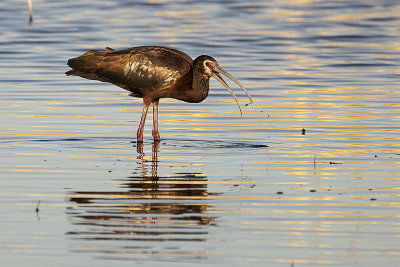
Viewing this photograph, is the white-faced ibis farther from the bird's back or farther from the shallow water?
the shallow water

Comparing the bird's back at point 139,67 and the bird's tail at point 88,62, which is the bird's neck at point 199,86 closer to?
the bird's back at point 139,67

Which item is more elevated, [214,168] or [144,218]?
[214,168]

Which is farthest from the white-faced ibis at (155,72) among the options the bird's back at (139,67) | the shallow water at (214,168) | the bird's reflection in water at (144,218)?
the bird's reflection in water at (144,218)

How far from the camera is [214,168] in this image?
1353 cm

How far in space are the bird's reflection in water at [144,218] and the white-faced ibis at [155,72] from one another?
3.33 meters

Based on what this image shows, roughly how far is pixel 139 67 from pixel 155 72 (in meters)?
0.34

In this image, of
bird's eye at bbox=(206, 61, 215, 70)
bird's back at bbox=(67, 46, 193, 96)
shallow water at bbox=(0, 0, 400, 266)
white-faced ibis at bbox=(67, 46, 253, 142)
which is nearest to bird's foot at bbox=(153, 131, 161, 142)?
white-faced ibis at bbox=(67, 46, 253, 142)

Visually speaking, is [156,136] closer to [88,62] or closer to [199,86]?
[199,86]

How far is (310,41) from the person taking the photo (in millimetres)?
32438

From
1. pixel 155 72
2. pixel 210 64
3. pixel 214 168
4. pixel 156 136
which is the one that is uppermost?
pixel 210 64

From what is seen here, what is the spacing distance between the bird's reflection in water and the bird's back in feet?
11.2

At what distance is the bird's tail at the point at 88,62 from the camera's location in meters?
16.8

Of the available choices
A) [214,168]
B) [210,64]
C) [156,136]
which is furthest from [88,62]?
[214,168]

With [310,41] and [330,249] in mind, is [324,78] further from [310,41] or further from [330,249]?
[330,249]
